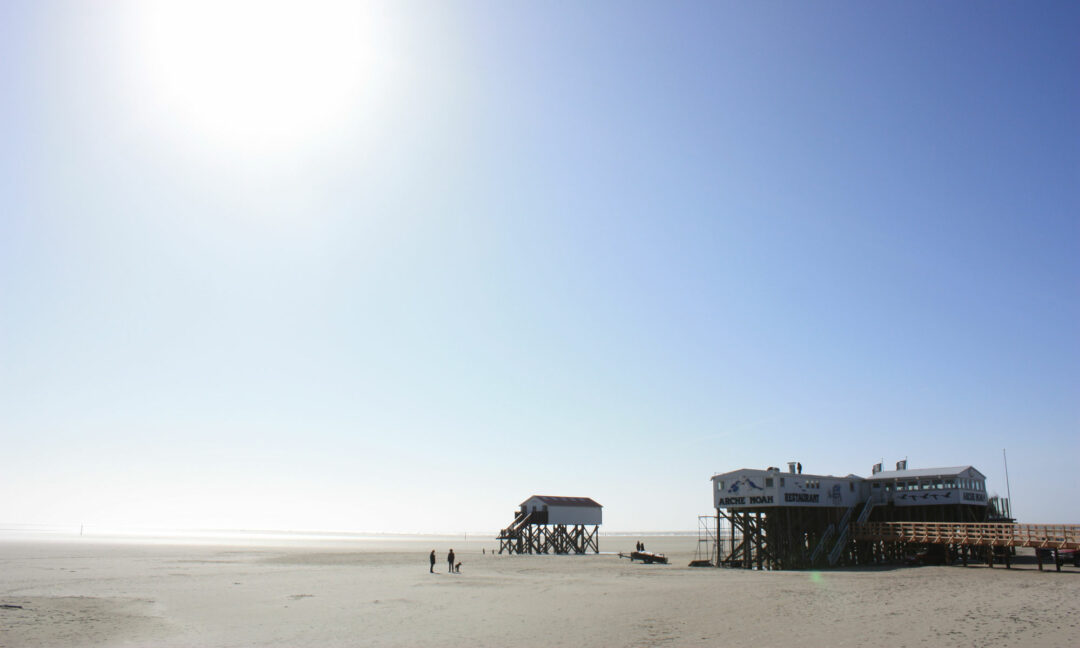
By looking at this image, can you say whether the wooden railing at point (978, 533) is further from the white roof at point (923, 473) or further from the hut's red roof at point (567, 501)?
the hut's red roof at point (567, 501)

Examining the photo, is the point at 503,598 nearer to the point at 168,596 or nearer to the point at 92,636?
the point at 92,636

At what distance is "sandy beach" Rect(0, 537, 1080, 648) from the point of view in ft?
59.8

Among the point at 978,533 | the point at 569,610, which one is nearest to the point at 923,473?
the point at 978,533

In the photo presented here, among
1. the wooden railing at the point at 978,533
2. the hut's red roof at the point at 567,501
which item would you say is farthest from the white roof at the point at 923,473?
the hut's red roof at the point at 567,501

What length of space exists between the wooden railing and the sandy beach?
1669mm

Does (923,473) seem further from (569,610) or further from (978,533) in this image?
(569,610)

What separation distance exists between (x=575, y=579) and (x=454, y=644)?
19385mm

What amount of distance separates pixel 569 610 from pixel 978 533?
1040 inches

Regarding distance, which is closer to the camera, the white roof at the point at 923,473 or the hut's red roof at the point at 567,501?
the white roof at the point at 923,473

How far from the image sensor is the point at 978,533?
120 feet

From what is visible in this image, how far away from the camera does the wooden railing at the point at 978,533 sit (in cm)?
3319

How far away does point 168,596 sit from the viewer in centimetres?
3105

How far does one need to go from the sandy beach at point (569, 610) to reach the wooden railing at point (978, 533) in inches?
65.7

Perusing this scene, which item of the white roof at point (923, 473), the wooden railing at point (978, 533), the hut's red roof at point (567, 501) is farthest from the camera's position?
the hut's red roof at point (567, 501)
